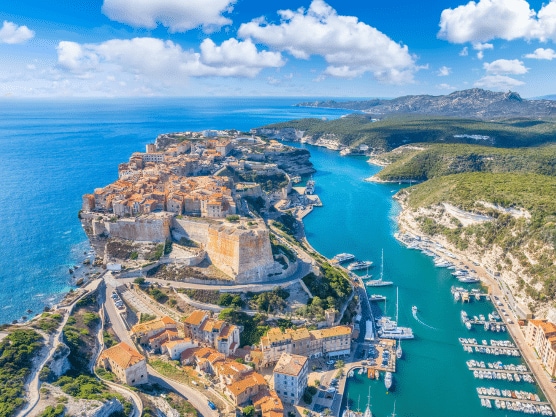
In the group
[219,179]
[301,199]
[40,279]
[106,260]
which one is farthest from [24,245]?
[301,199]

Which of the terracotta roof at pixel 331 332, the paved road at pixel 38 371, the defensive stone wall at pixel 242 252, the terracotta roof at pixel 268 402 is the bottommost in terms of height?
the terracotta roof at pixel 268 402

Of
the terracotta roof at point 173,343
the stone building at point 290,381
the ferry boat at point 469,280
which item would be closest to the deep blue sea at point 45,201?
the terracotta roof at point 173,343

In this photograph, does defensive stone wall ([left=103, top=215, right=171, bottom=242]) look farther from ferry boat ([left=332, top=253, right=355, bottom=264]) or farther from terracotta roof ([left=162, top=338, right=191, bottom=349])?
ferry boat ([left=332, top=253, right=355, bottom=264])

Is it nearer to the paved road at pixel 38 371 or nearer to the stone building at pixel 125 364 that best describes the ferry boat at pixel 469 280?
the stone building at pixel 125 364

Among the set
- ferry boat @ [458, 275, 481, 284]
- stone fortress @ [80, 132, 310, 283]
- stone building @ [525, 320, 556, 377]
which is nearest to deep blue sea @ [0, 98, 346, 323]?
stone fortress @ [80, 132, 310, 283]

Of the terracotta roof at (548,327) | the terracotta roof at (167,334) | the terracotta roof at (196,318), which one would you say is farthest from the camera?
the terracotta roof at (548,327)

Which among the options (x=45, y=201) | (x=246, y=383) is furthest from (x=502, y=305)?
(x=45, y=201)

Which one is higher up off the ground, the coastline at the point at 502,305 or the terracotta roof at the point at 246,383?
the terracotta roof at the point at 246,383

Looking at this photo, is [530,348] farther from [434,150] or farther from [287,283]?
[434,150]
